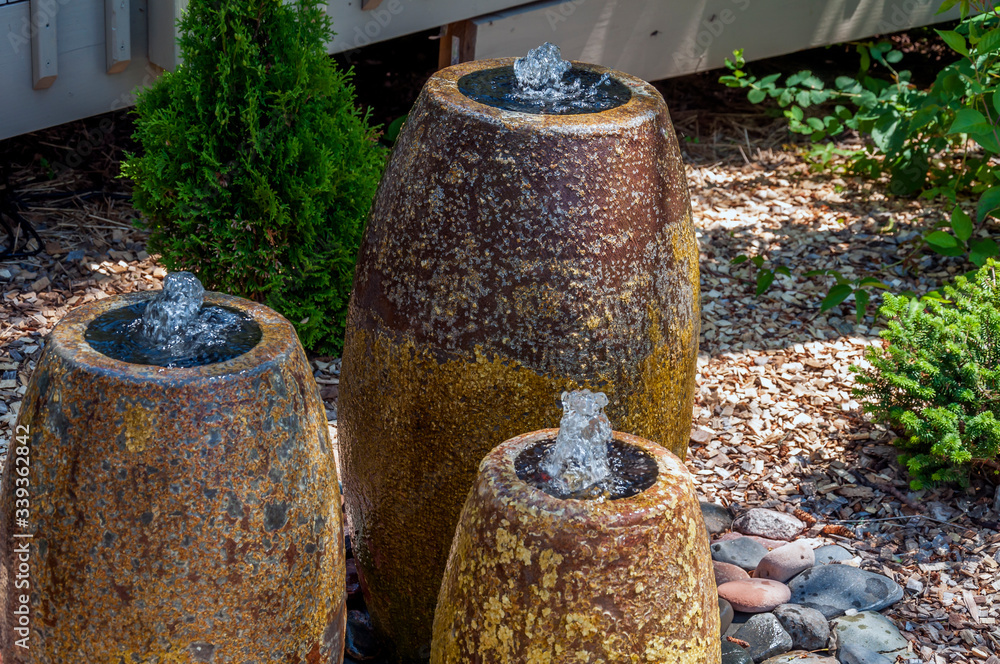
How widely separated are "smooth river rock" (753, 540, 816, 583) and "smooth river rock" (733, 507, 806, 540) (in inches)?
8.4

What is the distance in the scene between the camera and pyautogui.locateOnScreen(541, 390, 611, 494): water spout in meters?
1.93

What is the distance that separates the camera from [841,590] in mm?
3451

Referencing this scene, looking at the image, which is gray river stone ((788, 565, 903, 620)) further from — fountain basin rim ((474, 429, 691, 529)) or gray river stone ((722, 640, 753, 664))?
fountain basin rim ((474, 429, 691, 529))

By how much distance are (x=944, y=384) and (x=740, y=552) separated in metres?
1.15

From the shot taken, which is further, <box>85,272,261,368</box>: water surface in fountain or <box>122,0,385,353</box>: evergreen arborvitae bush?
<box>122,0,385,353</box>: evergreen arborvitae bush

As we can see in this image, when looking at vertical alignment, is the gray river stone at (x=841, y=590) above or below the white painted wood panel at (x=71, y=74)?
below

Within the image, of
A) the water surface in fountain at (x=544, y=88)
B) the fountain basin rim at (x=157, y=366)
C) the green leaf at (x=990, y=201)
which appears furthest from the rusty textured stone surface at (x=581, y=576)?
the green leaf at (x=990, y=201)

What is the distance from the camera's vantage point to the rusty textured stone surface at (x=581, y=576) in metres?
1.83

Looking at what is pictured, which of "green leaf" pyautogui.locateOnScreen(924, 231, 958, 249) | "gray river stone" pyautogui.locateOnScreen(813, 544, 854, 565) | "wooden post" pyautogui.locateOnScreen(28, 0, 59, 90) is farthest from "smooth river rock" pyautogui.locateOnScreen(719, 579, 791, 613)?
"wooden post" pyautogui.locateOnScreen(28, 0, 59, 90)

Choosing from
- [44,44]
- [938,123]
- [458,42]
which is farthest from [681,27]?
[44,44]

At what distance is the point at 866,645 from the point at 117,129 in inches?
215

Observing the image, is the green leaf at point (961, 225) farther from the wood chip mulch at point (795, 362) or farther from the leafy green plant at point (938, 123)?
the wood chip mulch at point (795, 362)

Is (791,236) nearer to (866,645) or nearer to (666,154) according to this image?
(866,645)

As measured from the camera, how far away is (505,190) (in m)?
2.38
